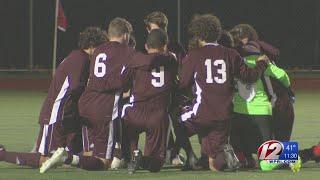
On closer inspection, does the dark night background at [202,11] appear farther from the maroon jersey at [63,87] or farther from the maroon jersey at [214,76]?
the maroon jersey at [214,76]

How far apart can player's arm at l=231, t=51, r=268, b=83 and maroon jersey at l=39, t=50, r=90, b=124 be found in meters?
1.49

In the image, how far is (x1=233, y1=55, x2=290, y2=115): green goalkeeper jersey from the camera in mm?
8945

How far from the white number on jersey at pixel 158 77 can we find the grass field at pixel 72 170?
0.84 m

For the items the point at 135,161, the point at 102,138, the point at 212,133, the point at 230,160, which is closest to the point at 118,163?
the point at 102,138

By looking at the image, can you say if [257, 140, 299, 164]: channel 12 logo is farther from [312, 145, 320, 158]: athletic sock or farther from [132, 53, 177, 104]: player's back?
[132, 53, 177, 104]: player's back

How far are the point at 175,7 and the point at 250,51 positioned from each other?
53.0ft

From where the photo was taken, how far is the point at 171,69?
8680mm

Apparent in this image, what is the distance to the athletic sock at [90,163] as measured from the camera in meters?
8.38

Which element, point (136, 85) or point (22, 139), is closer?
point (136, 85)

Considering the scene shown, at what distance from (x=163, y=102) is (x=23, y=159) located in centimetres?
144

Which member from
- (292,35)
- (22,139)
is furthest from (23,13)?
(22,139)

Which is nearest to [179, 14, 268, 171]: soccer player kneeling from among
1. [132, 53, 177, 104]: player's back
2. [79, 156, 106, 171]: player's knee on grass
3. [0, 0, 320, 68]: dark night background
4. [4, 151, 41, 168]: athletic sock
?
[132, 53, 177, 104]: player's back

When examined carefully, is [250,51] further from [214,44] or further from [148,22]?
[148,22]

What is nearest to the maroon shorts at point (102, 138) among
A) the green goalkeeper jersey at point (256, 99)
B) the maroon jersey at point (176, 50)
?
the maroon jersey at point (176, 50)
